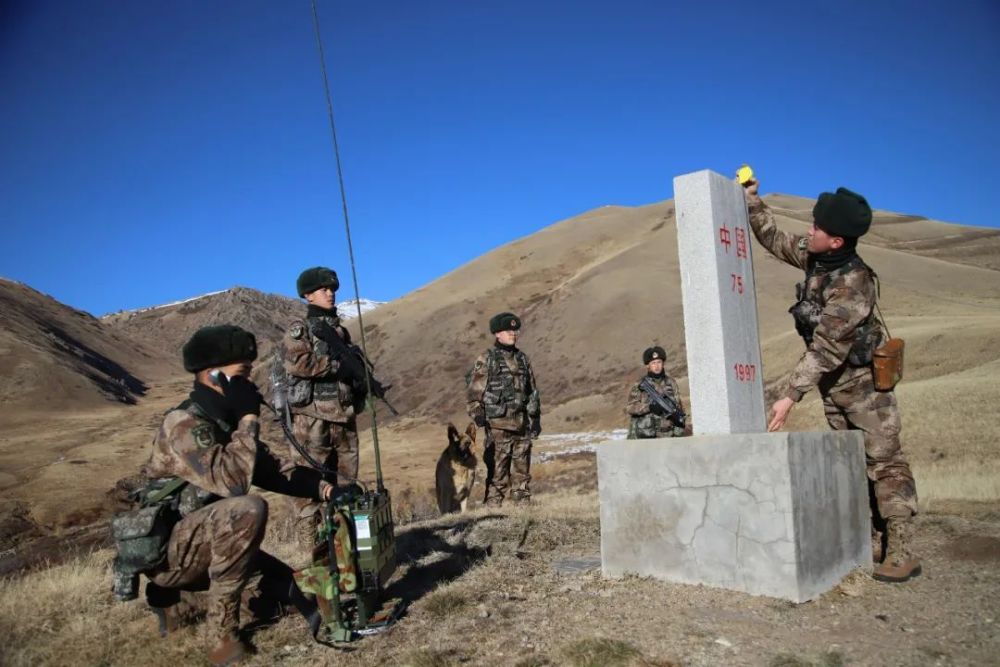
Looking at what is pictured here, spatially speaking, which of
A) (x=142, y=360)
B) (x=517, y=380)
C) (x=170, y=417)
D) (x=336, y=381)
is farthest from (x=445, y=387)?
(x=142, y=360)

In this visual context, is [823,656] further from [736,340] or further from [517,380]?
[517,380]

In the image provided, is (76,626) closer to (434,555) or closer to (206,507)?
(206,507)

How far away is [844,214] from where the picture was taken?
4656mm

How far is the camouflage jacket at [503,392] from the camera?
8.98 metres

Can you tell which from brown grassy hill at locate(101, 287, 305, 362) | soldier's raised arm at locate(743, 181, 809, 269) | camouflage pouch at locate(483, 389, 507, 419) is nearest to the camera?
soldier's raised arm at locate(743, 181, 809, 269)

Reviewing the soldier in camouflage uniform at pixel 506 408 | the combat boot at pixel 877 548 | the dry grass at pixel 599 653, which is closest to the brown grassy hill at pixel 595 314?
the soldier in camouflage uniform at pixel 506 408

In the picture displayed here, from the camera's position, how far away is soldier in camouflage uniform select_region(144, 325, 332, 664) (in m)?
3.75

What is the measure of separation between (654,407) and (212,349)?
6.52 metres

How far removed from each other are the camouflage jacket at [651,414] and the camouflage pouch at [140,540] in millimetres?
6656

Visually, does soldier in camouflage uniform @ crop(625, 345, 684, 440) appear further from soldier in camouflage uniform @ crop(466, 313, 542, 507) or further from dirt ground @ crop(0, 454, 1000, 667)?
dirt ground @ crop(0, 454, 1000, 667)

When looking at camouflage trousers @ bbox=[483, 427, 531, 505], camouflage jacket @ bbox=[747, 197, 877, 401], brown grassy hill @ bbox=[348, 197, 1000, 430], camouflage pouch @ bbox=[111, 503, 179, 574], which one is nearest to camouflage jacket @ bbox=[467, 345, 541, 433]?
camouflage trousers @ bbox=[483, 427, 531, 505]

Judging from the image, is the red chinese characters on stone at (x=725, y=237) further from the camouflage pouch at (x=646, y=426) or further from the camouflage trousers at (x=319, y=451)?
the camouflage pouch at (x=646, y=426)

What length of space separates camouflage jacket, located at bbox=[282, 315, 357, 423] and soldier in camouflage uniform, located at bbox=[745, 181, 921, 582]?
10.3ft

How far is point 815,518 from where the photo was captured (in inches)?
165
